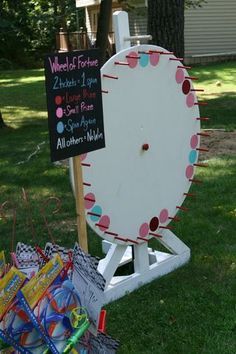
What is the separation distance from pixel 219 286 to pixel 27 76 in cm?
1767

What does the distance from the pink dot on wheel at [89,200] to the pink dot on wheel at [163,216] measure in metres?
0.71

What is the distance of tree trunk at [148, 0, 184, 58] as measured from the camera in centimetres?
847

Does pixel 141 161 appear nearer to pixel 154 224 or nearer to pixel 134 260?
pixel 154 224

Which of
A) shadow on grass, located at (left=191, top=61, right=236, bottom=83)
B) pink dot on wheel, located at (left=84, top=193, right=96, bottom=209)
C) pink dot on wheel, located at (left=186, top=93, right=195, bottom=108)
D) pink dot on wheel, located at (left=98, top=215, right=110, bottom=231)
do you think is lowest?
shadow on grass, located at (left=191, top=61, right=236, bottom=83)

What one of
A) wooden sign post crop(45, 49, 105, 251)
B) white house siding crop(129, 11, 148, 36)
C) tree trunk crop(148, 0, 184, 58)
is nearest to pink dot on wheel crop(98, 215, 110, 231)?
wooden sign post crop(45, 49, 105, 251)

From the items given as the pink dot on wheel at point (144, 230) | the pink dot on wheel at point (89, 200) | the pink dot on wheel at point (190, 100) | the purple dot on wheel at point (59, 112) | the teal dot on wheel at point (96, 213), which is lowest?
the pink dot on wheel at point (144, 230)

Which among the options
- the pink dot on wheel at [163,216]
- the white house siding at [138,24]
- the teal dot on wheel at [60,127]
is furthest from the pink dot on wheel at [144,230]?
the white house siding at [138,24]

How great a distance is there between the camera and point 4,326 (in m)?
2.46

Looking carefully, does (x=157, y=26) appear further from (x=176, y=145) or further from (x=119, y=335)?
(x=119, y=335)

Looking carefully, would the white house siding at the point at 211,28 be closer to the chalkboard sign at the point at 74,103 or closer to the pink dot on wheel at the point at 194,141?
the pink dot on wheel at the point at 194,141

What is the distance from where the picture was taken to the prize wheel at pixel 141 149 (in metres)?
3.49

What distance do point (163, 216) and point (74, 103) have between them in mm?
1357

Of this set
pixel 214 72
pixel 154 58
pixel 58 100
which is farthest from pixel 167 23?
pixel 214 72

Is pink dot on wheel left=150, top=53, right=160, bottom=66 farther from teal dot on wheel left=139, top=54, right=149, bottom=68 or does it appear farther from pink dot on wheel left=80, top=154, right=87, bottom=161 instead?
pink dot on wheel left=80, top=154, right=87, bottom=161
